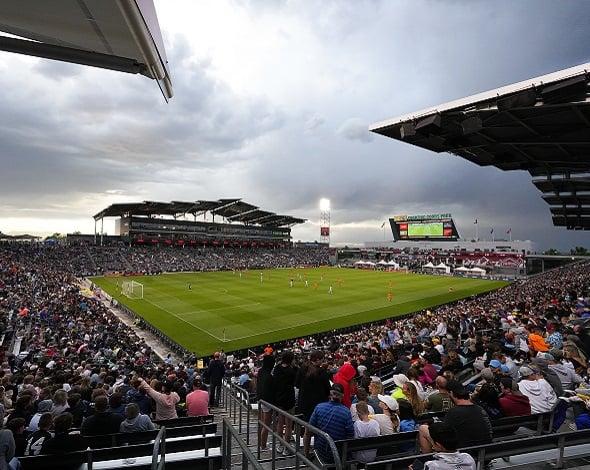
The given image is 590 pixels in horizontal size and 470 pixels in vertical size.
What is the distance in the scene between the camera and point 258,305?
1447 inches

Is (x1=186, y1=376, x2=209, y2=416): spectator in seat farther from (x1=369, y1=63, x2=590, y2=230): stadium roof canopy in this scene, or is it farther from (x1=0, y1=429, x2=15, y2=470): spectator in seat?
(x1=369, y1=63, x2=590, y2=230): stadium roof canopy

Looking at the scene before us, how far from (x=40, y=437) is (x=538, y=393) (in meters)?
7.00

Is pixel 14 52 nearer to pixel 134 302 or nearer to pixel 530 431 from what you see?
pixel 530 431

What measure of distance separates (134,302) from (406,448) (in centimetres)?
3800

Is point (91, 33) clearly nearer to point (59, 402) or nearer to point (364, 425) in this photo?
point (364, 425)

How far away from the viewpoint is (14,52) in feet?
11.5

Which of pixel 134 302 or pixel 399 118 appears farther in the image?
pixel 134 302

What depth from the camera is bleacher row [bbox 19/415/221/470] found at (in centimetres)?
391

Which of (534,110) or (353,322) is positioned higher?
(534,110)

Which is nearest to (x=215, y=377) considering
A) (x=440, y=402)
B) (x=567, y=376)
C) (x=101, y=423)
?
(x=101, y=423)

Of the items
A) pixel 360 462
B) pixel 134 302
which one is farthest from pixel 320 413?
pixel 134 302

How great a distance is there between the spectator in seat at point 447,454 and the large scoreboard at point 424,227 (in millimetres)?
100000

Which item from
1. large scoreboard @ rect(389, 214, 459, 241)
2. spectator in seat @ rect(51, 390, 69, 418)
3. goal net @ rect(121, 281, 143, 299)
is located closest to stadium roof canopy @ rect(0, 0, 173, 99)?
spectator in seat @ rect(51, 390, 69, 418)

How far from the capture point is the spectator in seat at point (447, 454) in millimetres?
3066
